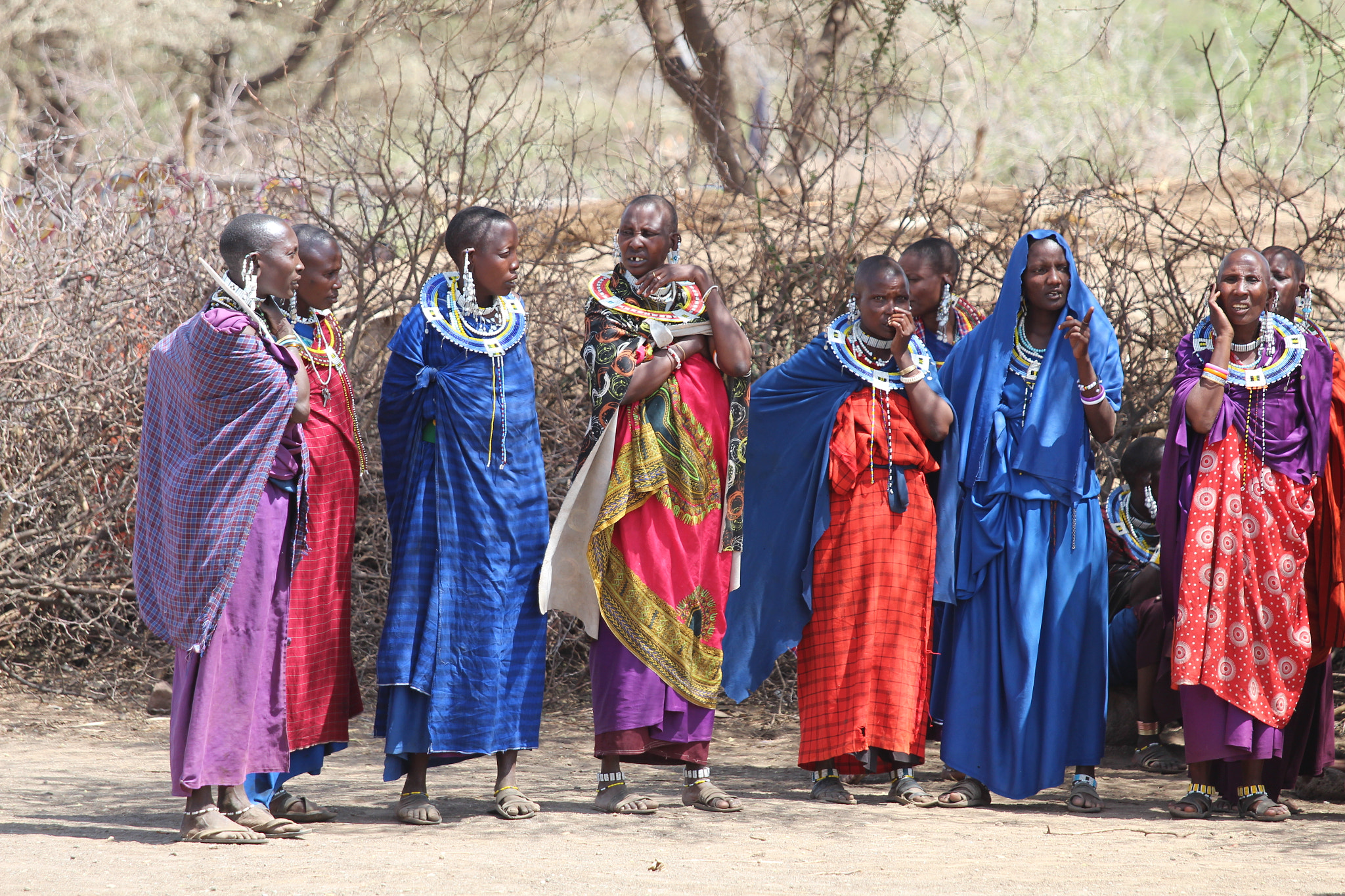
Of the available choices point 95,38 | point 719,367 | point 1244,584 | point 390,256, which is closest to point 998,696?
point 1244,584

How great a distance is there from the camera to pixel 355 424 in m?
4.86

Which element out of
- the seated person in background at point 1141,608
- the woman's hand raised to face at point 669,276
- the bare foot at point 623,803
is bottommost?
the bare foot at point 623,803

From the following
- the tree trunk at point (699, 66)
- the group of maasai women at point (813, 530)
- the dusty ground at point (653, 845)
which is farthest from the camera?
the tree trunk at point (699, 66)

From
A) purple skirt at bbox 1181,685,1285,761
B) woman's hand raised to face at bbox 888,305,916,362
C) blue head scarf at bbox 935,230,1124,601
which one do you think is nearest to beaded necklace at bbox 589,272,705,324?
woman's hand raised to face at bbox 888,305,916,362

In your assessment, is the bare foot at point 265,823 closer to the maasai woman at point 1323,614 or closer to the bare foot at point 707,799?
the bare foot at point 707,799

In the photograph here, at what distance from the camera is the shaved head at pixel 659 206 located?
4.92m

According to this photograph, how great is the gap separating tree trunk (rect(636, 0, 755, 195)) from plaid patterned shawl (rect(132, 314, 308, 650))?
5.31 metres

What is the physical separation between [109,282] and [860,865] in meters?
5.51

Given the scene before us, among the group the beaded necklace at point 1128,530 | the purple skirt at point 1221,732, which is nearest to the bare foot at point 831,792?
the purple skirt at point 1221,732

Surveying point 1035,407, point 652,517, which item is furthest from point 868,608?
point 1035,407

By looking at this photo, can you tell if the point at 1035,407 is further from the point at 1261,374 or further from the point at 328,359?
the point at 328,359

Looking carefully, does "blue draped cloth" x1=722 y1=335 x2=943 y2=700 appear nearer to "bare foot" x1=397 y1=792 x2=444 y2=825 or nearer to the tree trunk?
"bare foot" x1=397 y1=792 x2=444 y2=825

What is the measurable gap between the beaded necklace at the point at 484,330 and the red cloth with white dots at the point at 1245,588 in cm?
→ 251

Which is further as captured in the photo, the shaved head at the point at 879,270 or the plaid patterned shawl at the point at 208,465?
the shaved head at the point at 879,270
